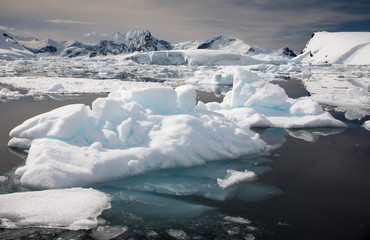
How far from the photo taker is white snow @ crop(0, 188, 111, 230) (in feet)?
13.5

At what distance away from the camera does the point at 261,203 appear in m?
5.06

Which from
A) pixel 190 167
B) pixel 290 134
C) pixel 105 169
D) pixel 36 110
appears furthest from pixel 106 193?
pixel 36 110

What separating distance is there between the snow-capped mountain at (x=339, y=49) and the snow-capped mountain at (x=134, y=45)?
89570 millimetres

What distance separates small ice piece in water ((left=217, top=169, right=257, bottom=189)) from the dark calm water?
162mm

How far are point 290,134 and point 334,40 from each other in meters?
115

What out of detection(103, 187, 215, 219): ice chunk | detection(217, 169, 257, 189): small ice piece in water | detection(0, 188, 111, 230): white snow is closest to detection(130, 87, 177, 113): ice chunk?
detection(217, 169, 257, 189): small ice piece in water

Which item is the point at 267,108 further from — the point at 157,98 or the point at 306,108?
the point at 157,98

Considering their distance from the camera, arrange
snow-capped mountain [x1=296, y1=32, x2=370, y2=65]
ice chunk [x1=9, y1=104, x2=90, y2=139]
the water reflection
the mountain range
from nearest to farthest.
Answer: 1. the water reflection
2. ice chunk [x1=9, y1=104, x2=90, y2=139]
3. snow-capped mountain [x1=296, y1=32, x2=370, y2=65]
4. the mountain range

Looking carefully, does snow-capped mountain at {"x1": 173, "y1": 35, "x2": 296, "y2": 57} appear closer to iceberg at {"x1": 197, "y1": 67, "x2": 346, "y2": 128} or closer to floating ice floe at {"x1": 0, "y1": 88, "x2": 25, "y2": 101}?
floating ice floe at {"x1": 0, "y1": 88, "x2": 25, "y2": 101}

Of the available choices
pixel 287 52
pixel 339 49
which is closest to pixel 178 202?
pixel 339 49

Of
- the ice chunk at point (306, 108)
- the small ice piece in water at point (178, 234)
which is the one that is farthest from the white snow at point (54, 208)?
the ice chunk at point (306, 108)

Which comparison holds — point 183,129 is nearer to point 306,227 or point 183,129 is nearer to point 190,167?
point 190,167

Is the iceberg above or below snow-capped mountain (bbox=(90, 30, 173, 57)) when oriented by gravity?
below

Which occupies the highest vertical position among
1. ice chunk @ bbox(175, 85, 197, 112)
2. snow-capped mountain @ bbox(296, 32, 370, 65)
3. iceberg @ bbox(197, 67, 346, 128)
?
snow-capped mountain @ bbox(296, 32, 370, 65)
